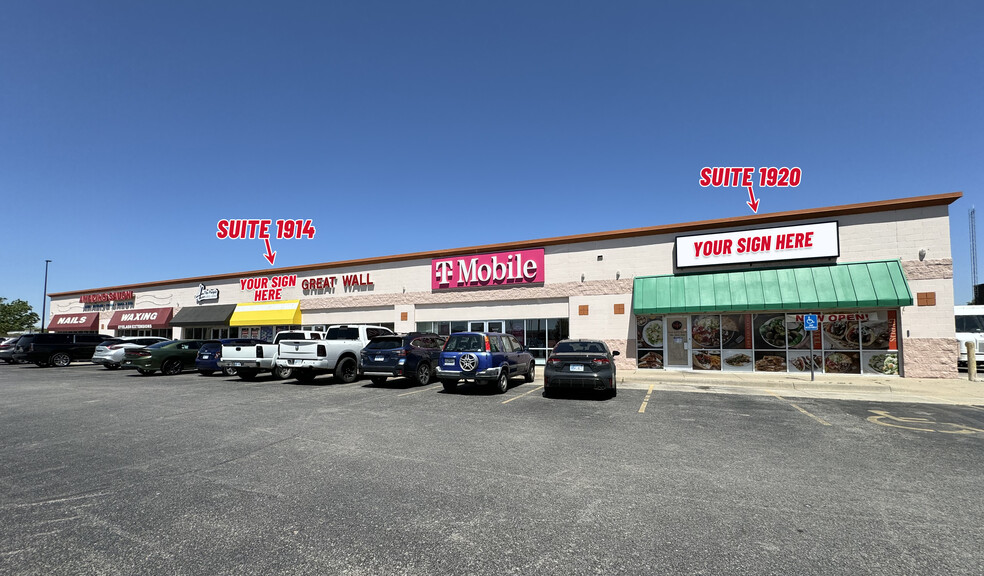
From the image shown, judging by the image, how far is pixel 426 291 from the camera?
25.4m

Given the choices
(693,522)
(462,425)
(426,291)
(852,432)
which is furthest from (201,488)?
(426,291)

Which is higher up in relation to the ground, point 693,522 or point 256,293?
point 256,293

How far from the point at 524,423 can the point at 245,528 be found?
5589 mm

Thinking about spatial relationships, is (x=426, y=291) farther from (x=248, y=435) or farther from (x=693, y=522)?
(x=693, y=522)

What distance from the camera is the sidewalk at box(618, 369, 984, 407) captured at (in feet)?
42.3

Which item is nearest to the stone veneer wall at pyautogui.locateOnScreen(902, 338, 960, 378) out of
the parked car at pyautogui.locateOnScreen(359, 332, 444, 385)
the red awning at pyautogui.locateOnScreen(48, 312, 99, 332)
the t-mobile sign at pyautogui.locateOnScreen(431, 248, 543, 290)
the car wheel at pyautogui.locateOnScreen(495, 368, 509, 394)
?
the t-mobile sign at pyautogui.locateOnScreen(431, 248, 543, 290)

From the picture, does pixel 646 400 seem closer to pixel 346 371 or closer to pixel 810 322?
pixel 810 322

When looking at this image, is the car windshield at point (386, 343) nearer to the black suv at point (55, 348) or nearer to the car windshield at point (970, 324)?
the black suv at point (55, 348)

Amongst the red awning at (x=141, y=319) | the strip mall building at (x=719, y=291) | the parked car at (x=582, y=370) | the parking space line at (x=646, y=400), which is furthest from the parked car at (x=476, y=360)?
the red awning at (x=141, y=319)

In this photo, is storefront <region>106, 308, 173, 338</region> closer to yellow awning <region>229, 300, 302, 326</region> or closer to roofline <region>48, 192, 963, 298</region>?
yellow awning <region>229, 300, 302, 326</region>

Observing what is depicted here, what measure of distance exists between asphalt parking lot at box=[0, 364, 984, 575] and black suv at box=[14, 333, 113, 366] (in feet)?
69.9

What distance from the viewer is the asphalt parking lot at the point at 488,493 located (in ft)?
11.3

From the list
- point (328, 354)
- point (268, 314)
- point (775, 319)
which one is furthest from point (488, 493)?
point (268, 314)

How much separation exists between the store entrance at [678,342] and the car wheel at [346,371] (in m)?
13.0
